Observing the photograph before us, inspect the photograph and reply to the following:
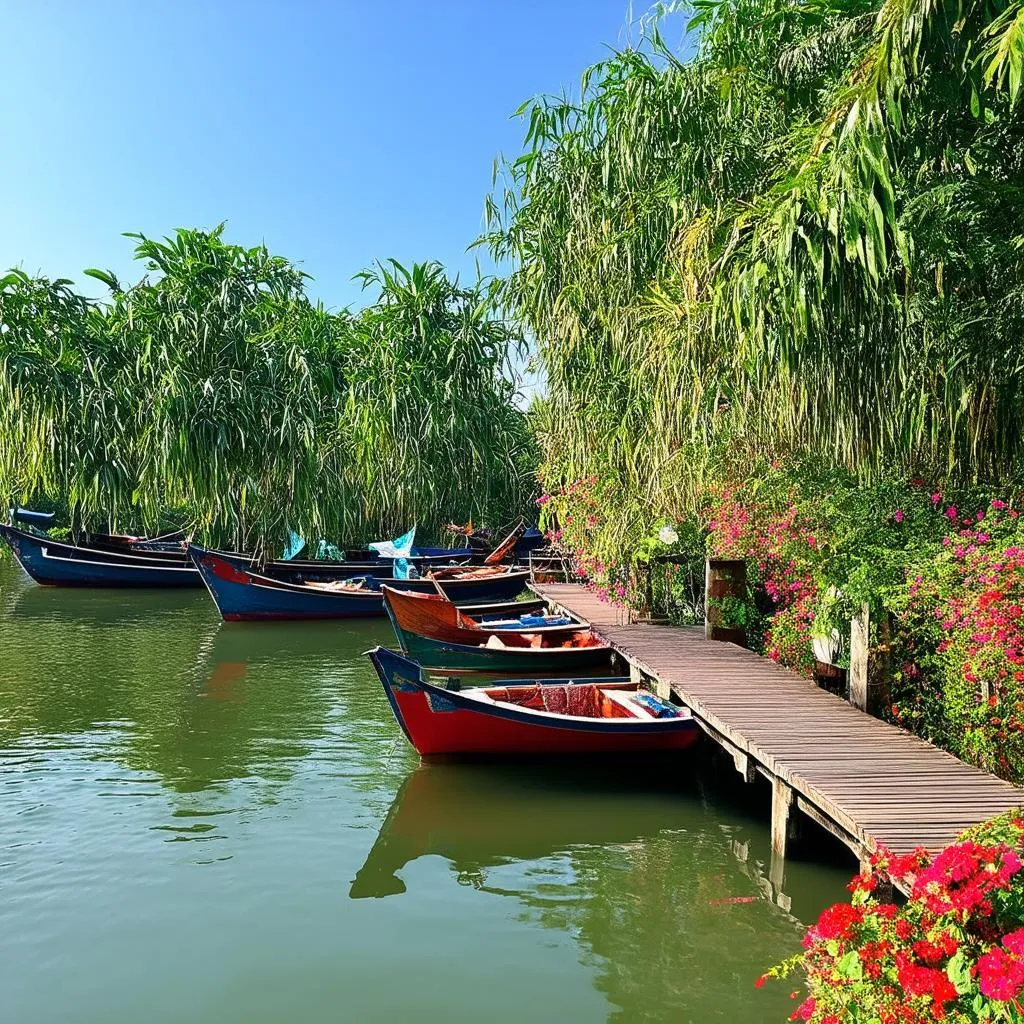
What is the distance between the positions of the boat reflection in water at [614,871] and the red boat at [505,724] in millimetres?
256

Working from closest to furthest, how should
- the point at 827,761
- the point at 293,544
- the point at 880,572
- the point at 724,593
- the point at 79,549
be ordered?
the point at 827,761, the point at 880,572, the point at 724,593, the point at 293,544, the point at 79,549

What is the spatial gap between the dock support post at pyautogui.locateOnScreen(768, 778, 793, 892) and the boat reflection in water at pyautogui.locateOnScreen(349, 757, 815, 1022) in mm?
156

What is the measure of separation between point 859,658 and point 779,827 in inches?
61.7

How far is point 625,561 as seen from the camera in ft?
34.7

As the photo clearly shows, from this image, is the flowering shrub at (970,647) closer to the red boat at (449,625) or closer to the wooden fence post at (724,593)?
the wooden fence post at (724,593)

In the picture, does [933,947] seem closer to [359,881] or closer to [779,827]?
[779,827]

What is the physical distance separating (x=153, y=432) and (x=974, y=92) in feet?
53.4

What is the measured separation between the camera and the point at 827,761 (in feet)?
17.3

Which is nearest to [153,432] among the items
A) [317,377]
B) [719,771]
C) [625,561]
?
[317,377]

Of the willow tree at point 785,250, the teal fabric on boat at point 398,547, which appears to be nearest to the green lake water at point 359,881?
the willow tree at point 785,250

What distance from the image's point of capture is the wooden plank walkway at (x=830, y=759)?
14.4ft

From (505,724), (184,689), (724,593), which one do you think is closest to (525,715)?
(505,724)

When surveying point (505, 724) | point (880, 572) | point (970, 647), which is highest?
point (880, 572)

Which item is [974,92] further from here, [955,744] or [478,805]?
[478,805]
